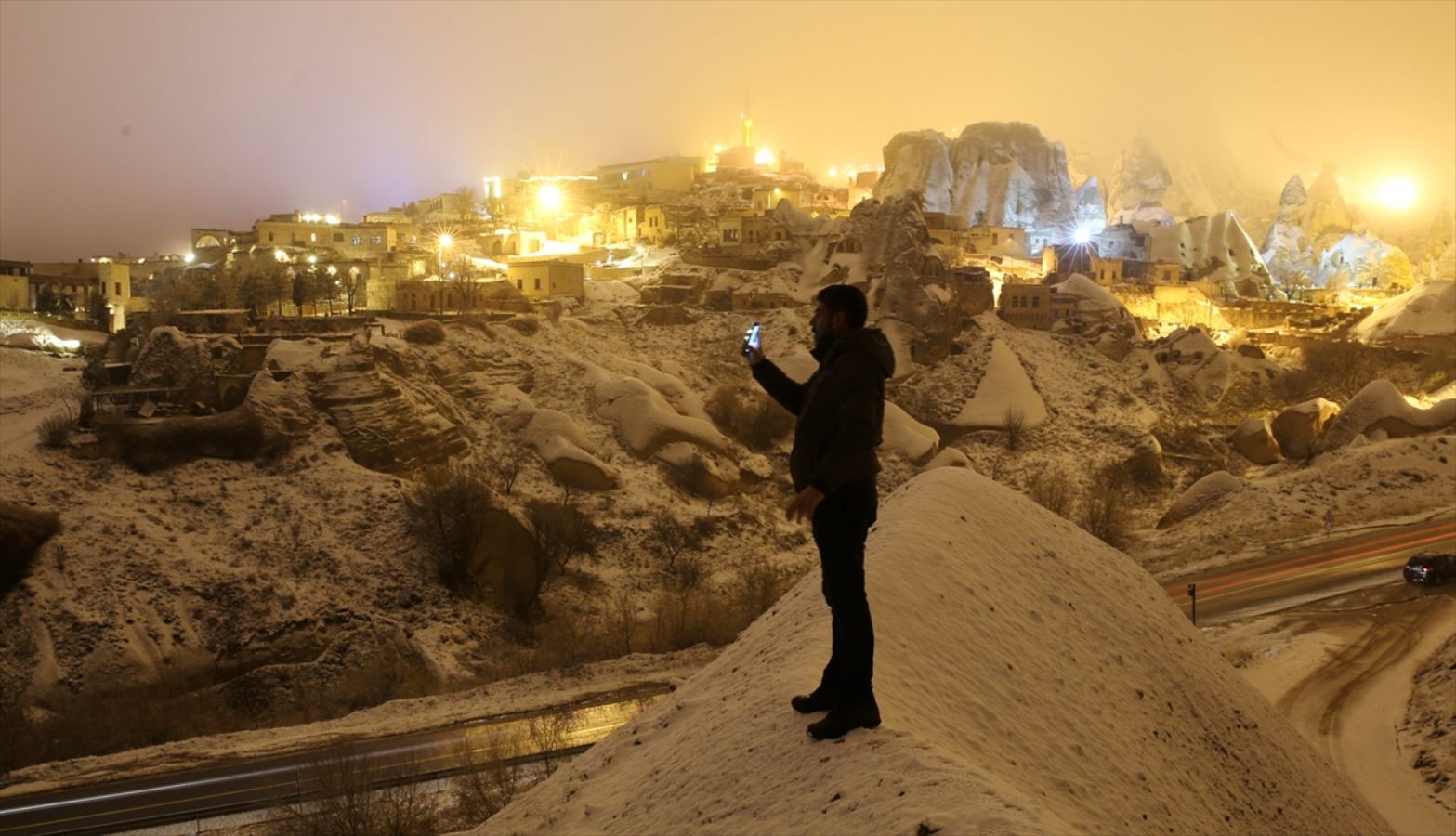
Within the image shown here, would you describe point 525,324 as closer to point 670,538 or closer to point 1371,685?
point 670,538

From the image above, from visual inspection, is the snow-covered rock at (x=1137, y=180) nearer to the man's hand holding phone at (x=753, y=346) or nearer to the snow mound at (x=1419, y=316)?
the snow mound at (x=1419, y=316)

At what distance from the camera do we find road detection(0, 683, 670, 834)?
12.7m

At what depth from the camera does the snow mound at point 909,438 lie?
111 ft

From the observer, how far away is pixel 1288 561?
24672 millimetres

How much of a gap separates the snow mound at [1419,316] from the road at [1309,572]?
27.2m

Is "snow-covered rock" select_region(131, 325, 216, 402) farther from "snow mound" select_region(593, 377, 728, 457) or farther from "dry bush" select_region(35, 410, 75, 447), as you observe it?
"snow mound" select_region(593, 377, 728, 457)

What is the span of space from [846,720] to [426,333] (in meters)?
30.6

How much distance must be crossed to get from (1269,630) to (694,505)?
15.0m

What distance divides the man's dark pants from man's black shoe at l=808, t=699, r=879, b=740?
47mm

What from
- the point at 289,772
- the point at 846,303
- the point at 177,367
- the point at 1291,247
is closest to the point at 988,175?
the point at 1291,247

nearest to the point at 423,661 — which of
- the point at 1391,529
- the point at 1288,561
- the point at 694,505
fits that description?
the point at 694,505

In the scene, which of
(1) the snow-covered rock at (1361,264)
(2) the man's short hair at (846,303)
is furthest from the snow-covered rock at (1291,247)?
(2) the man's short hair at (846,303)

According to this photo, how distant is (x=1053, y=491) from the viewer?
95.3ft

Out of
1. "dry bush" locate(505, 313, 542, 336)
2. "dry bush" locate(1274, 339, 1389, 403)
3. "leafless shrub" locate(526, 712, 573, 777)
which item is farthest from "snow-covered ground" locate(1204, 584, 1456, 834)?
"dry bush" locate(505, 313, 542, 336)
